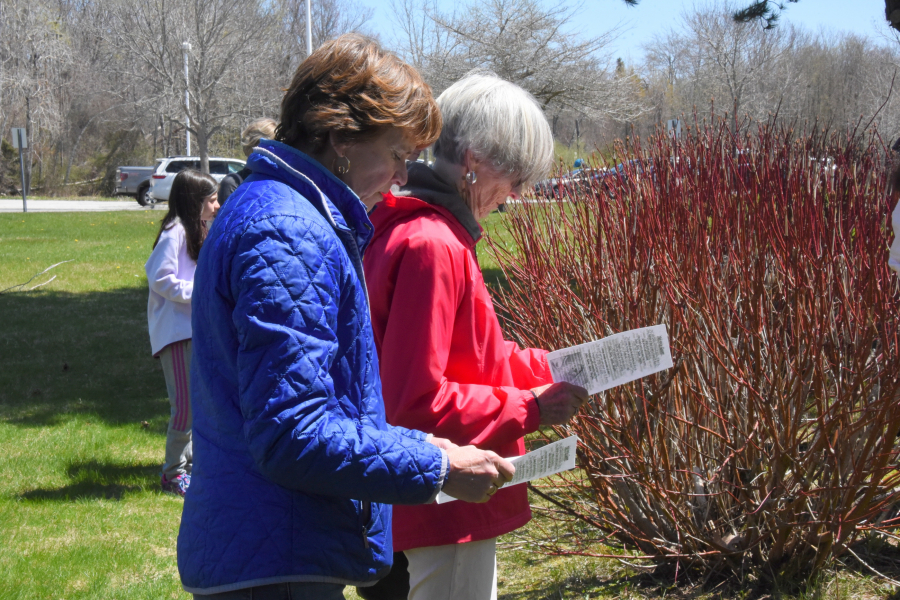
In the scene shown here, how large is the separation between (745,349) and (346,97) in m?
1.85

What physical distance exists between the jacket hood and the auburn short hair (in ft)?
1.22

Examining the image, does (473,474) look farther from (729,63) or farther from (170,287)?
(729,63)

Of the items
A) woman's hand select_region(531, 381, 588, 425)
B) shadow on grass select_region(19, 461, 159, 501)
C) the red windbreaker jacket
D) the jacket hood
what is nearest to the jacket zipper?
the red windbreaker jacket

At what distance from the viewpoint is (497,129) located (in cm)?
197

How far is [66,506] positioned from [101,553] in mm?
755

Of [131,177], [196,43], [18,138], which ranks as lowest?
[131,177]

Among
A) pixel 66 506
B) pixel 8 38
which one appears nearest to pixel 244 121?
pixel 8 38

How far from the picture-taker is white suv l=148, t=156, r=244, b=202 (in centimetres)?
2903

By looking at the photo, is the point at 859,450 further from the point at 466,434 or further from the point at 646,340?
the point at 466,434

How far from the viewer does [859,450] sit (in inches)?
117

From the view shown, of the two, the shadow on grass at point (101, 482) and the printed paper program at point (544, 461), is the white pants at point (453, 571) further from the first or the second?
the shadow on grass at point (101, 482)

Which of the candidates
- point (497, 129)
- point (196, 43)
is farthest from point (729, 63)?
point (497, 129)

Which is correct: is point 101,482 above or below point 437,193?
below

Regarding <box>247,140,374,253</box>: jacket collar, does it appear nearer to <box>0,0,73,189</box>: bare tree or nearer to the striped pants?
the striped pants
